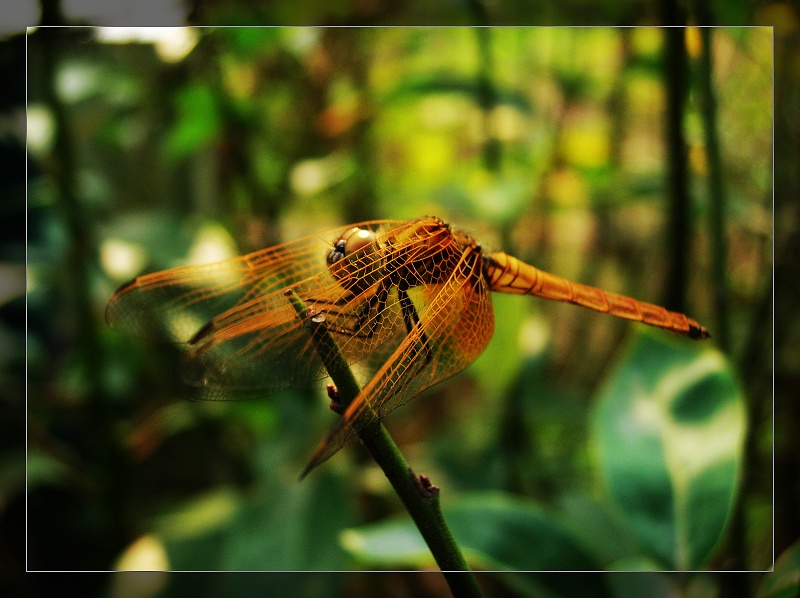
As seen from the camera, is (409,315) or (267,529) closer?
(409,315)

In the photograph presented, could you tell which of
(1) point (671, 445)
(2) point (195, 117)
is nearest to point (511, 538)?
(1) point (671, 445)

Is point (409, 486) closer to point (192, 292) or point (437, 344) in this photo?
point (437, 344)

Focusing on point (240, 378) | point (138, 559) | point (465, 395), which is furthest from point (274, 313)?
point (465, 395)

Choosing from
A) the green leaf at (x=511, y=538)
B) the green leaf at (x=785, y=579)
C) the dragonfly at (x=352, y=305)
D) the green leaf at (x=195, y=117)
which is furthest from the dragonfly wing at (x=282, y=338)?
the green leaf at (x=195, y=117)

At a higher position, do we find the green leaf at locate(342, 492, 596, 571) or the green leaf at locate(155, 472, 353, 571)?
the green leaf at locate(342, 492, 596, 571)

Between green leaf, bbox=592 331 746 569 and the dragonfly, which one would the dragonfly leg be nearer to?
the dragonfly

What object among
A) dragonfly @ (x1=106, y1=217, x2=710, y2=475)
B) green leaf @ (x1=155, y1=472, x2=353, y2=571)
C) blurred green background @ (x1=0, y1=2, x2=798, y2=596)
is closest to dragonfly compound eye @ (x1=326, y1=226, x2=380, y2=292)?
dragonfly @ (x1=106, y1=217, x2=710, y2=475)
